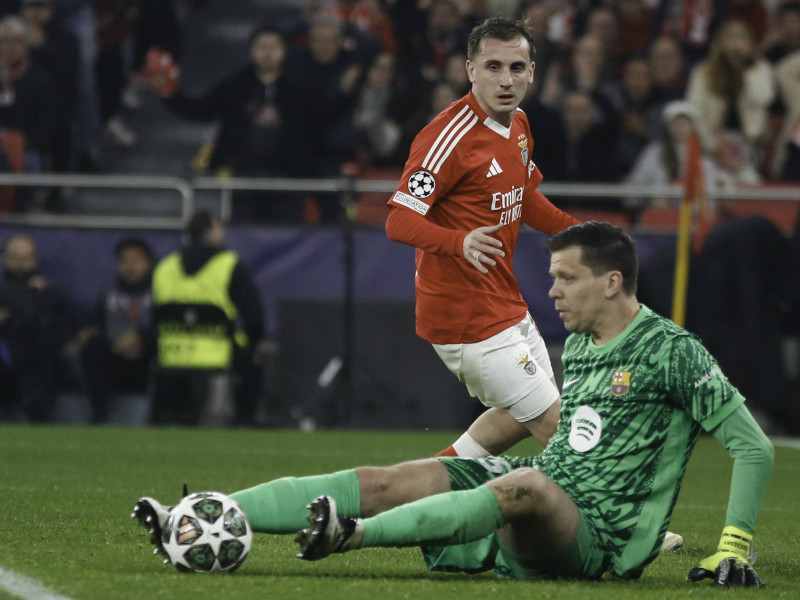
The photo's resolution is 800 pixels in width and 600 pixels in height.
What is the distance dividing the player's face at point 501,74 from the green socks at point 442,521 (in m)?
2.13

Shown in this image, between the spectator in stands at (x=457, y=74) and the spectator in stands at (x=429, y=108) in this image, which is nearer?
the spectator in stands at (x=429, y=108)

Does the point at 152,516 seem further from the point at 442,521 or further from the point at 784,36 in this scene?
the point at 784,36

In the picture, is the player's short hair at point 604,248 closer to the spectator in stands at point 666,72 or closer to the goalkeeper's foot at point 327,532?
the goalkeeper's foot at point 327,532

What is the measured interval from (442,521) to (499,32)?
2482 mm

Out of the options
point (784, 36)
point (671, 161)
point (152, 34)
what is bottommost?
point (671, 161)

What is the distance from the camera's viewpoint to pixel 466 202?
6.14m

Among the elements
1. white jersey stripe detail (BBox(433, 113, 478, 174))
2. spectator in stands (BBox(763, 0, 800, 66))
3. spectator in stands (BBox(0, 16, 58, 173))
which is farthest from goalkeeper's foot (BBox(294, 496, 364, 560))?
spectator in stands (BBox(763, 0, 800, 66))

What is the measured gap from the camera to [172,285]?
12430mm

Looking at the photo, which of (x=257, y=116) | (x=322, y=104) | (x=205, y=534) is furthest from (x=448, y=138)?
(x=322, y=104)

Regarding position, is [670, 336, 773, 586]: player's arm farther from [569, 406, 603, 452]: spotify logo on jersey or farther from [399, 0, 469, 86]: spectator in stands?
[399, 0, 469, 86]: spectator in stands

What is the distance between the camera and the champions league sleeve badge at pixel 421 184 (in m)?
5.88

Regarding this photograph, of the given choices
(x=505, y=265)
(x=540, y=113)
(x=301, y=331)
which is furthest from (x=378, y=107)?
(x=505, y=265)

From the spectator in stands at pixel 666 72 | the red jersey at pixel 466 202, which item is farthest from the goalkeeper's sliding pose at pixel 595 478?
the spectator in stands at pixel 666 72

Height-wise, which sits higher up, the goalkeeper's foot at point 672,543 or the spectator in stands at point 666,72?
the spectator in stands at point 666,72
